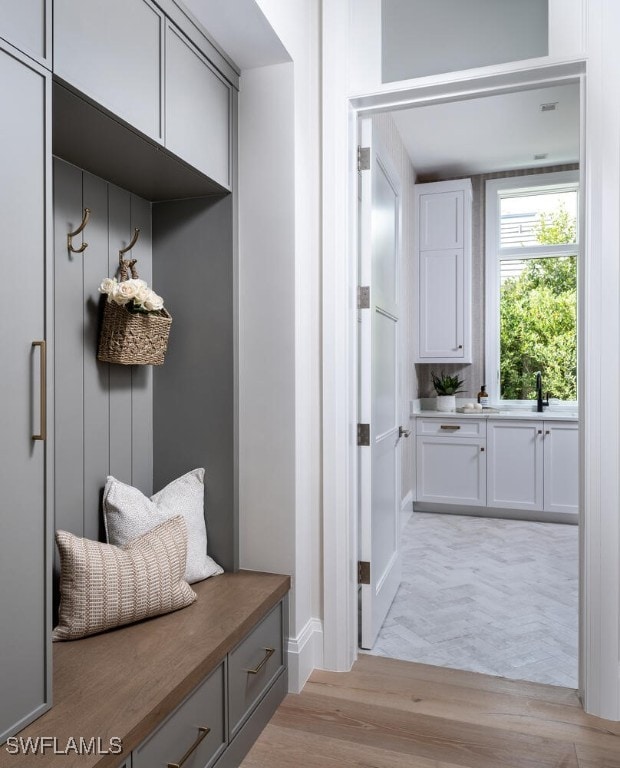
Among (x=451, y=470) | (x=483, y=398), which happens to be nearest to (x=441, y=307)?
(x=483, y=398)

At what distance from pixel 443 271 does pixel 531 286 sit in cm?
87

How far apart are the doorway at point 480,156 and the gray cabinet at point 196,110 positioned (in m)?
1.77

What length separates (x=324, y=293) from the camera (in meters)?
2.20

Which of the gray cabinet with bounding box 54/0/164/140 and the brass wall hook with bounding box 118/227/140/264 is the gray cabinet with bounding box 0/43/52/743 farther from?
the brass wall hook with bounding box 118/227/140/264

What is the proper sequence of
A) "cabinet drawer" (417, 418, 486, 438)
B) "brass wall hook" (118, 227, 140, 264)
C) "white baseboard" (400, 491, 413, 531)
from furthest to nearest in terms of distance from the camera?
1. "cabinet drawer" (417, 418, 486, 438)
2. "white baseboard" (400, 491, 413, 531)
3. "brass wall hook" (118, 227, 140, 264)

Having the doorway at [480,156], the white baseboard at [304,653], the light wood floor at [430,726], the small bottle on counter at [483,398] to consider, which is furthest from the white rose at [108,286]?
the small bottle on counter at [483,398]

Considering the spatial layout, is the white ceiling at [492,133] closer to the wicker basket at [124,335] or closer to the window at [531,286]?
the window at [531,286]

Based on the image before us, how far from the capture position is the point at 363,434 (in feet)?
7.66

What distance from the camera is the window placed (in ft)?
16.3

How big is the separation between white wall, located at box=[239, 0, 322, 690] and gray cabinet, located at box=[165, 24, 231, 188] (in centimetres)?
12

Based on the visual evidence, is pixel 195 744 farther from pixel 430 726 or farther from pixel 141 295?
pixel 141 295

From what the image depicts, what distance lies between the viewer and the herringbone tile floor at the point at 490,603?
2342mm

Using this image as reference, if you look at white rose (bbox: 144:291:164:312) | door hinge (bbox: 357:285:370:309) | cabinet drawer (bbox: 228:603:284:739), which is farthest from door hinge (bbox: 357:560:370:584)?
white rose (bbox: 144:291:164:312)

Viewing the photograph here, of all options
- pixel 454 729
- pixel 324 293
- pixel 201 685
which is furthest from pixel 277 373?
pixel 454 729
